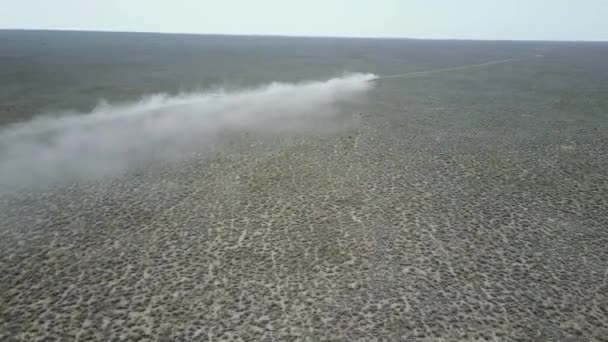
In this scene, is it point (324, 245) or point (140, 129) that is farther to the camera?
point (140, 129)

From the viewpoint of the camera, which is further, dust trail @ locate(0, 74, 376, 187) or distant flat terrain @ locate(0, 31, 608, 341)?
dust trail @ locate(0, 74, 376, 187)

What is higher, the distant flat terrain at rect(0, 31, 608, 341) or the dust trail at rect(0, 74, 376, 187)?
the dust trail at rect(0, 74, 376, 187)

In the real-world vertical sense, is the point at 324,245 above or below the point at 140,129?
below

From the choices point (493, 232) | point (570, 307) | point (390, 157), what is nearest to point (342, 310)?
point (570, 307)

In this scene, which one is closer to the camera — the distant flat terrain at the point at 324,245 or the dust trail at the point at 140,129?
the distant flat terrain at the point at 324,245

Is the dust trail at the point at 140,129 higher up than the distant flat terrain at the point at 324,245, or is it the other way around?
the dust trail at the point at 140,129

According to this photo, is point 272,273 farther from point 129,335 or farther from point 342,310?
point 129,335
